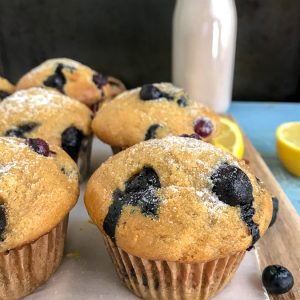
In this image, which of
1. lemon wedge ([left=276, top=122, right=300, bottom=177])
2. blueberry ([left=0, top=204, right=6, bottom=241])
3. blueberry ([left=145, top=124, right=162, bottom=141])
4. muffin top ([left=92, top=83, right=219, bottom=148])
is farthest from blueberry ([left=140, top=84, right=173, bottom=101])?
blueberry ([left=0, top=204, right=6, bottom=241])

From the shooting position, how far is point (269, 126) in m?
2.24

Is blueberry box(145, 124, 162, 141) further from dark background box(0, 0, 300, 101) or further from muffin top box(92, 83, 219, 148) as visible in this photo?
dark background box(0, 0, 300, 101)

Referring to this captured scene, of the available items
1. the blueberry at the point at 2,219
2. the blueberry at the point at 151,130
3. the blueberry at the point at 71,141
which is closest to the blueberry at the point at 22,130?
the blueberry at the point at 71,141

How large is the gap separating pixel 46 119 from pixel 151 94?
39 centimetres

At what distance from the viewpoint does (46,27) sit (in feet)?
8.30

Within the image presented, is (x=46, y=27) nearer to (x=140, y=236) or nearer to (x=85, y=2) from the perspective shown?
(x=85, y=2)

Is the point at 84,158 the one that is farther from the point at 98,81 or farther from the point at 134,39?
the point at 134,39

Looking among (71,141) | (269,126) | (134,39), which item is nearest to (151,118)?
(71,141)

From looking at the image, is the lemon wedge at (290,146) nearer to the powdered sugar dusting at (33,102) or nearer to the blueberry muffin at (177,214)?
the blueberry muffin at (177,214)

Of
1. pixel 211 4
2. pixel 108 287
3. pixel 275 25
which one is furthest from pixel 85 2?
pixel 108 287

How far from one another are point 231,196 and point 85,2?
5.93 feet

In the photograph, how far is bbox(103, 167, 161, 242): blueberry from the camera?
→ 103 centimetres

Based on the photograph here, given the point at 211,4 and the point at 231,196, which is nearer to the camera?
the point at 231,196

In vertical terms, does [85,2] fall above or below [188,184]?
above
